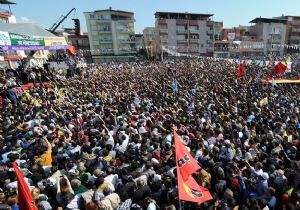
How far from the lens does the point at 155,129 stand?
821 centimetres

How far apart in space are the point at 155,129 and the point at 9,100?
30.3 feet

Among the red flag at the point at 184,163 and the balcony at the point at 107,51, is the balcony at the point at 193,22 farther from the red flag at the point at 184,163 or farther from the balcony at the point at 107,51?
the red flag at the point at 184,163

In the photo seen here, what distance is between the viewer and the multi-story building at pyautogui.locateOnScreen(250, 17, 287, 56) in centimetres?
6234

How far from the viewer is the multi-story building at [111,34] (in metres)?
55.0

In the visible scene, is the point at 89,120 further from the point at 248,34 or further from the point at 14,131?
the point at 248,34

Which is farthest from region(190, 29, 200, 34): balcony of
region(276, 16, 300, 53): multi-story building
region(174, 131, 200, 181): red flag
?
region(174, 131, 200, 181): red flag

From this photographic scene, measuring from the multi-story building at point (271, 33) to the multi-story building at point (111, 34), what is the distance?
1337 inches

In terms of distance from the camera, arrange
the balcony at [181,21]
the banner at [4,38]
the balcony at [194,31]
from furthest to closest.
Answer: the balcony at [194,31] → the balcony at [181,21] → the banner at [4,38]

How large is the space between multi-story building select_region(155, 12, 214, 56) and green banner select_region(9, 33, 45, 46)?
129ft

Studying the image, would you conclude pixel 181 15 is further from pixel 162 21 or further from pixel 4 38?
pixel 4 38

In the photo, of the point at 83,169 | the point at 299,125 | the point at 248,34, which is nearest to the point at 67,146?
the point at 83,169

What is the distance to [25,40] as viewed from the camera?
15.7m

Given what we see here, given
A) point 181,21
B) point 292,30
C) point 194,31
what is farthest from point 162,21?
point 292,30

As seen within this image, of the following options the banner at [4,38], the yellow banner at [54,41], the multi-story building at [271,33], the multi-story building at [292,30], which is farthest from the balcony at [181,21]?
the banner at [4,38]
